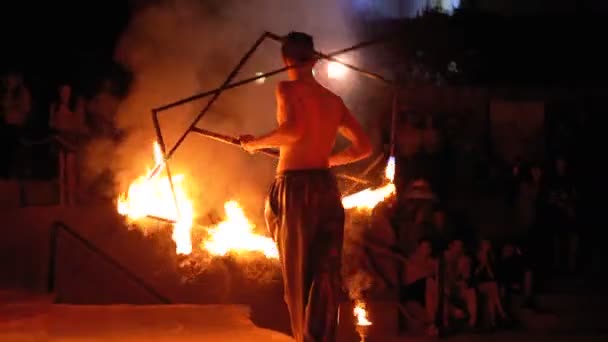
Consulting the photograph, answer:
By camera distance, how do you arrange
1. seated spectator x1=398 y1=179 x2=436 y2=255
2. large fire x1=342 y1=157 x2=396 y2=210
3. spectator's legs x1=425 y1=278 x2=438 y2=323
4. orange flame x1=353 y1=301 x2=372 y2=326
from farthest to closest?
seated spectator x1=398 y1=179 x2=436 y2=255 → spectator's legs x1=425 y1=278 x2=438 y2=323 → orange flame x1=353 y1=301 x2=372 y2=326 → large fire x1=342 y1=157 x2=396 y2=210

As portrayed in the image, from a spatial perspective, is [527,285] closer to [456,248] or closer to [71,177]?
[456,248]

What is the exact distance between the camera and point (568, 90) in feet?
50.5

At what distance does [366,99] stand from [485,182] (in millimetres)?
2498

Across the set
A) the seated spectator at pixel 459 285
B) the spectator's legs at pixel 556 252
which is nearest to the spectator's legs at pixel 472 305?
the seated spectator at pixel 459 285

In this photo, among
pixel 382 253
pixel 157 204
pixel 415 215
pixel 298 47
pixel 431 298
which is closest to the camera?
pixel 298 47

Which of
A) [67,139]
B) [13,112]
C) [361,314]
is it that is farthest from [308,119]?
[13,112]

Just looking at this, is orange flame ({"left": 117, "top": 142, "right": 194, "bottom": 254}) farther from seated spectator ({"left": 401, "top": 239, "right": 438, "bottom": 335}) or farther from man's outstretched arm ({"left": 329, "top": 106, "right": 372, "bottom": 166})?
seated spectator ({"left": 401, "top": 239, "right": 438, "bottom": 335})

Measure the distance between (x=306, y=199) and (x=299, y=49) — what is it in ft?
2.48

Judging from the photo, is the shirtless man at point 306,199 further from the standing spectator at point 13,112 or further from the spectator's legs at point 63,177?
the standing spectator at point 13,112

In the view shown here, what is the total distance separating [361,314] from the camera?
10.2m

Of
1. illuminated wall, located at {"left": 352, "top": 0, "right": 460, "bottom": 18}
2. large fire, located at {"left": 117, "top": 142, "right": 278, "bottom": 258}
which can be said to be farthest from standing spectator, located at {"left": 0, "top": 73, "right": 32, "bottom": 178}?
large fire, located at {"left": 117, "top": 142, "right": 278, "bottom": 258}

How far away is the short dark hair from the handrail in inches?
221

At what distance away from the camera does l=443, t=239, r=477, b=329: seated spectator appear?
1038cm

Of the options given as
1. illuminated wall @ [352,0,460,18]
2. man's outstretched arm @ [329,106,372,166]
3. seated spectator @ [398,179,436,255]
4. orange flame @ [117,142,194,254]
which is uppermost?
illuminated wall @ [352,0,460,18]
